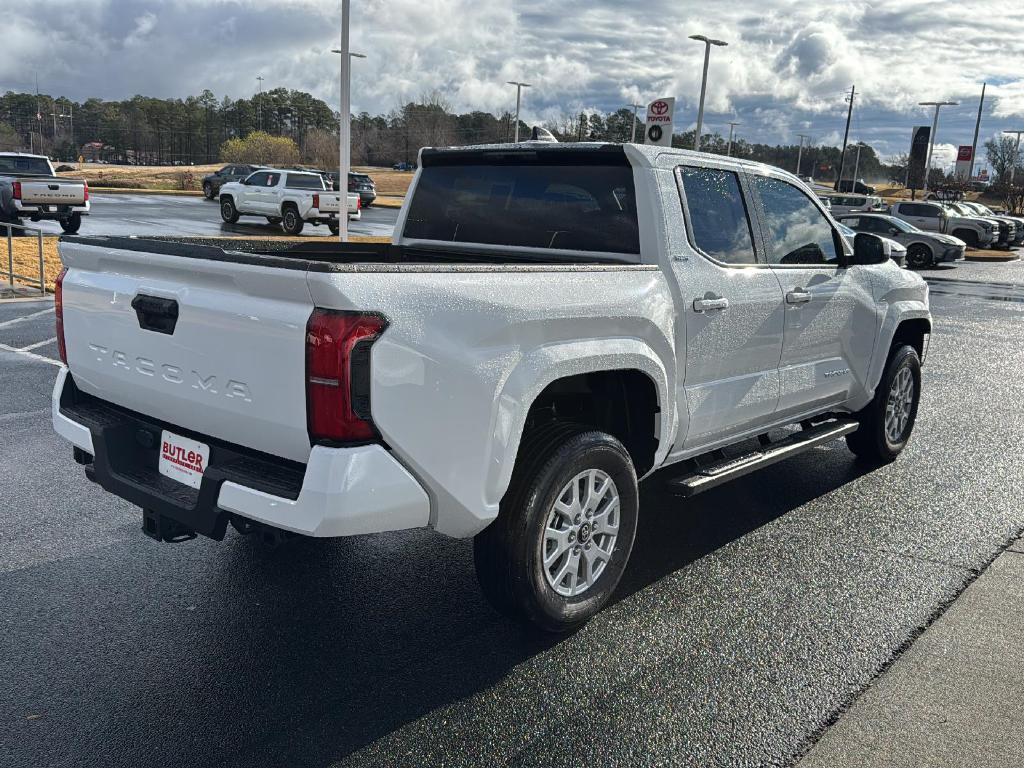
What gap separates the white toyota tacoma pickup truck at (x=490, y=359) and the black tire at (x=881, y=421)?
38.0 inches

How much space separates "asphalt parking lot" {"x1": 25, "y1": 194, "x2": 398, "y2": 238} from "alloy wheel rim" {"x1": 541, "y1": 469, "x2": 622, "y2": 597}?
707 inches

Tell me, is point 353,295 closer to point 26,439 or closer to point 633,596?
point 633,596

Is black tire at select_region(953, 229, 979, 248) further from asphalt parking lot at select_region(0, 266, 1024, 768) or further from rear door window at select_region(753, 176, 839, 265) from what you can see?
rear door window at select_region(753, 176, 839, 265)

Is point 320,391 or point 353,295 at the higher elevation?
point 353,295

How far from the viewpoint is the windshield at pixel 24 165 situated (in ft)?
73.9

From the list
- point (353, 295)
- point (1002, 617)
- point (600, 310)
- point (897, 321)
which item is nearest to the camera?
point (353, 295)

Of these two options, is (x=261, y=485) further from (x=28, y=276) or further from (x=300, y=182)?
(x=300, y=182)

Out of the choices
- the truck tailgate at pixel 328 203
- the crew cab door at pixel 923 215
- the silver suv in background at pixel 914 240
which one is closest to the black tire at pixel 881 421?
the silver suv in background at pixel 914 240

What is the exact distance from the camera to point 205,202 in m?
40.8

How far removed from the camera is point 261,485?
2.96m

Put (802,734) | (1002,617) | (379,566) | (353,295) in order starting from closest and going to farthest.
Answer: (353,295)
(802,734)
(1002,617)
(379,566)

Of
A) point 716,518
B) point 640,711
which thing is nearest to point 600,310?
point 640,711

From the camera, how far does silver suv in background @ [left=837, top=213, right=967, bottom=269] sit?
26.0 m

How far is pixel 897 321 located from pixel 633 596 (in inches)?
120
